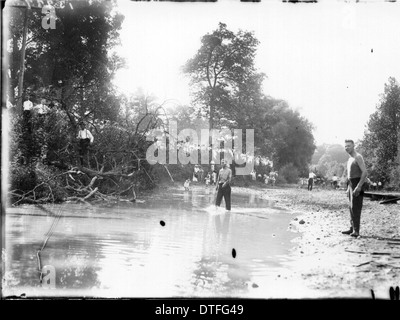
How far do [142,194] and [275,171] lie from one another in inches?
135

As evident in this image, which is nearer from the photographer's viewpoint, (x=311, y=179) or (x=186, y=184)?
(x=186, y=184)

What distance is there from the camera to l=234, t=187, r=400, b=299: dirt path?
4141 millimetres

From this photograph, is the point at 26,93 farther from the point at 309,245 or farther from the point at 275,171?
the point at 309,245

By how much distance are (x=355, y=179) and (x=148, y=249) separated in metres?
3.62

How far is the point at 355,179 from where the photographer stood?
5.66 m

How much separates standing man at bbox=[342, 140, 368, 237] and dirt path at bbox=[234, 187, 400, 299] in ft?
1.39

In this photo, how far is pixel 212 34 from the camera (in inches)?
225

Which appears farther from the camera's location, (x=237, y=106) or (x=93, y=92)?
(x=93, y=92)

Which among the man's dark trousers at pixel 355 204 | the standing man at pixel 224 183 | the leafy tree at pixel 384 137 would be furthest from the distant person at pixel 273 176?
the leafy tree at pixel 384 137

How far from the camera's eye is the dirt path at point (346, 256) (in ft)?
13.6

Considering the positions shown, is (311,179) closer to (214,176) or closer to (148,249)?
(214,176)

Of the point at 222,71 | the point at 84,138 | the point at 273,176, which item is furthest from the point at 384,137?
the point at 84,138
